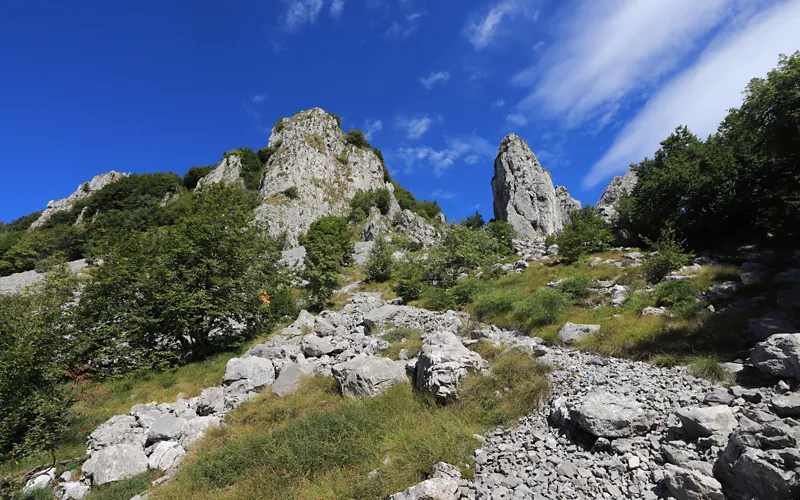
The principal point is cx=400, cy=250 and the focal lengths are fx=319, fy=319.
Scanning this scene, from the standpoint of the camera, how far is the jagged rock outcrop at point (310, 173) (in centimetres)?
5294

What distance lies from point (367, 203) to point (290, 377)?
54.2m

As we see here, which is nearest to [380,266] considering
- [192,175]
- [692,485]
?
[692,485]

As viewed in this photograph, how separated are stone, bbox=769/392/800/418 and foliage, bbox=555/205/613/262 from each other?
16679 millimetres

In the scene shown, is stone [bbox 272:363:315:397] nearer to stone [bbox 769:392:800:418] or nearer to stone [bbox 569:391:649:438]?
stone [bbox 569:391:649:438]

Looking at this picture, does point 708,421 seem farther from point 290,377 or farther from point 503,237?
point 503,237

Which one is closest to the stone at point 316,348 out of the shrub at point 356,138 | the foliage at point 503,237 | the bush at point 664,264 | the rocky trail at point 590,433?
the rocky trail at point 590,433

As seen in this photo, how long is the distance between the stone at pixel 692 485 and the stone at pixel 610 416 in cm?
109

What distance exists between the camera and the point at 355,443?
5.95 metres

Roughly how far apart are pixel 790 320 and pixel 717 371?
3.53 meters

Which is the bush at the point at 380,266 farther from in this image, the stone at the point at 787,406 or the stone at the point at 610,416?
the stone at the point at 787,406

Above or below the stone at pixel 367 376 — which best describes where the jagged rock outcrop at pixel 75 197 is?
above

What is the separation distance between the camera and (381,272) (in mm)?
27438

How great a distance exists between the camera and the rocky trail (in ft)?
11.5

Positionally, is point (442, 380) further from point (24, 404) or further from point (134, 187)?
point (134, 187)
